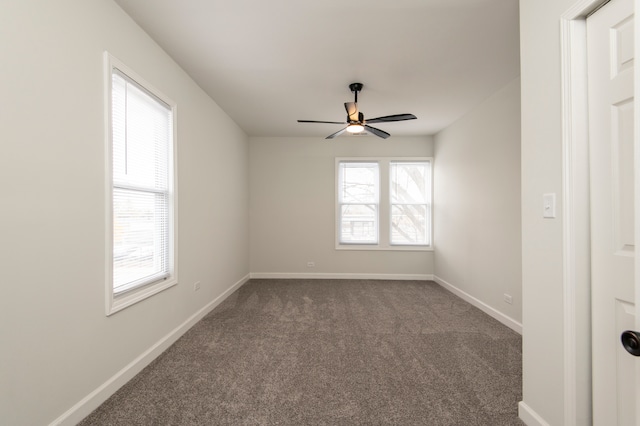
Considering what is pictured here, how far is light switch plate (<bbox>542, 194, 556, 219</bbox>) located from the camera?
1.42m

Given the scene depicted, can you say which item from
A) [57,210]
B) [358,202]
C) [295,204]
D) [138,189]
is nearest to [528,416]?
[57,210]

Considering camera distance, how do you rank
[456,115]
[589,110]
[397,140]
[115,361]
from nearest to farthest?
[589,110], [115,361], [456,115], [397,140]

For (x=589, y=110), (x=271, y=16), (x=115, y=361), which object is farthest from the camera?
(x=271, y=16)

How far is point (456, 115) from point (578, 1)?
122 inches

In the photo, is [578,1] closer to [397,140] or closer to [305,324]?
[305,324]

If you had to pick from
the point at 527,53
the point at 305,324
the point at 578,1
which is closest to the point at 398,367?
the point at 305,324

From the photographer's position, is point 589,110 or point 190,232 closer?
point 589,110

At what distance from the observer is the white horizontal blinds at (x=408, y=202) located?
5414mm

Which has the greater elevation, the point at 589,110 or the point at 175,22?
the point at 175,22

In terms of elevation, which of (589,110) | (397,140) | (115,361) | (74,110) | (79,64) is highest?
(397,140)

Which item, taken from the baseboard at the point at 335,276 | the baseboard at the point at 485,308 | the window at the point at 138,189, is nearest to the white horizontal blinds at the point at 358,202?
the baseboard at the point at 335,276

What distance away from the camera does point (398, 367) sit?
2236 mm

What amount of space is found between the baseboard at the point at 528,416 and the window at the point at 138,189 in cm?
267

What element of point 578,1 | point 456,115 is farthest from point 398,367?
point 456,115
